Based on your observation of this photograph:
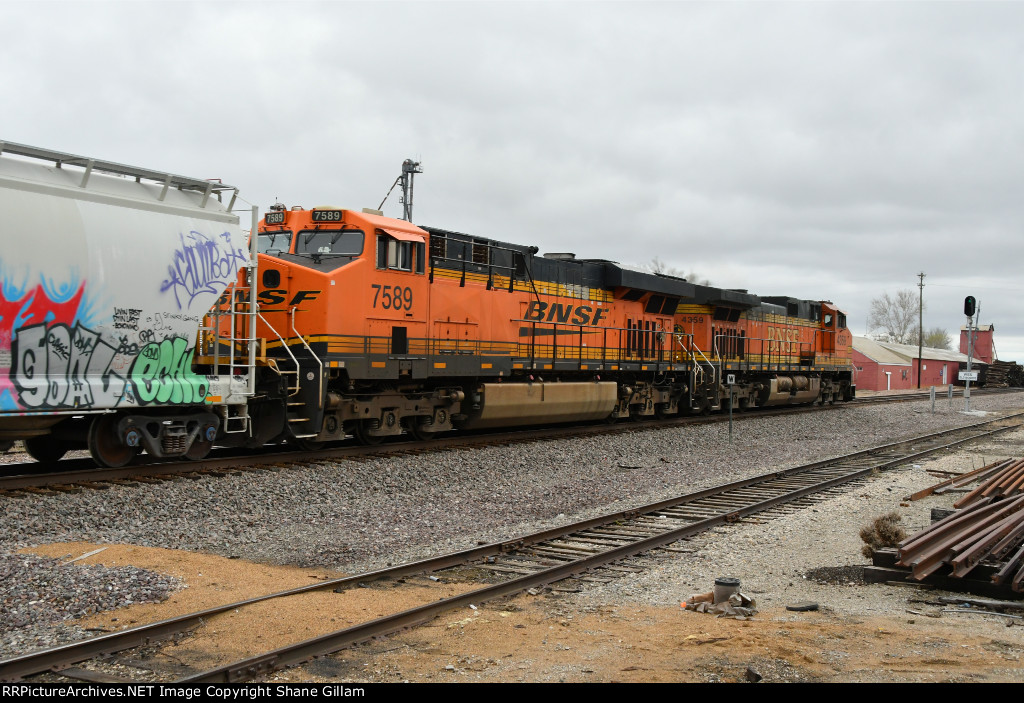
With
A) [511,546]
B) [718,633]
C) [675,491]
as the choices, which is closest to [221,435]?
[511,546]

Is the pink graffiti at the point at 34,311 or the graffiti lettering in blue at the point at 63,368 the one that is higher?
the pink graffiti at the point at 34,311

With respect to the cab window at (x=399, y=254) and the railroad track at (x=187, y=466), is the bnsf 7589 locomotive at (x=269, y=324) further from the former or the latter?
the railroad track at (x=187, y=466)

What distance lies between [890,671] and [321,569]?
15.9 feet

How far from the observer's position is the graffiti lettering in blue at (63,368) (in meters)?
9.25

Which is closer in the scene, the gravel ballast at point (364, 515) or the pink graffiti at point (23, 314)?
the gravel ballast at point (364, 515)

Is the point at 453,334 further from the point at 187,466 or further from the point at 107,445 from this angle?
the point at 107,445

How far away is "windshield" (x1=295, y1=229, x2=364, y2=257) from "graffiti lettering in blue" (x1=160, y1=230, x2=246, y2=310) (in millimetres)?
2372

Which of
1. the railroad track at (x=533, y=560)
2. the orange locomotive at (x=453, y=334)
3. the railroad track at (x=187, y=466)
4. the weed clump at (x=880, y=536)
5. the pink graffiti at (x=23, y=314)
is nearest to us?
the railroad track at (x=533, y=560)

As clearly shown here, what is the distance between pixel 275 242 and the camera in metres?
14.2

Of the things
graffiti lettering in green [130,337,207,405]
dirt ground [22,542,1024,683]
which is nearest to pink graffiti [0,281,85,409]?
graffiti lettering in green [130,337,207,405]

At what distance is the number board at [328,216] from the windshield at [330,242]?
0.16 meters

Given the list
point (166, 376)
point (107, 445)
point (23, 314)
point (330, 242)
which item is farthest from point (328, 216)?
point (23, 314)

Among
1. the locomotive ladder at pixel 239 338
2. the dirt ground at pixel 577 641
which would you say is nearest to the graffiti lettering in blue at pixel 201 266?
the locomotive ladder at pixel 239 338

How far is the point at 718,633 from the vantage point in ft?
19.5
